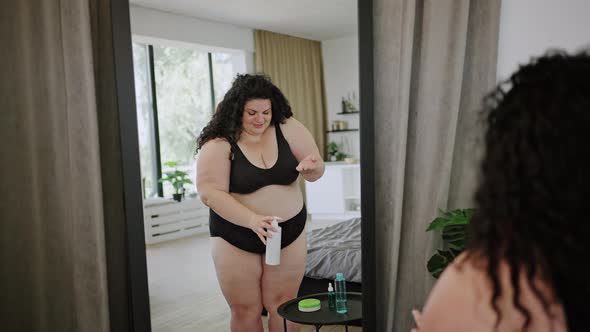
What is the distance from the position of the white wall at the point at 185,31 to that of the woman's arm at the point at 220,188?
32cm

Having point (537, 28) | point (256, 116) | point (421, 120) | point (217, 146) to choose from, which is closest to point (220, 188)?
point (217, 146)

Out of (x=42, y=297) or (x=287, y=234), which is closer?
(x=287, y=234)

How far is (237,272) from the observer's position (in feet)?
6.57

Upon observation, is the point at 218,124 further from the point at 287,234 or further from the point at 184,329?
the point at 184,329

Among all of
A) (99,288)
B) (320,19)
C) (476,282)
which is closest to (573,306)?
(476,282)

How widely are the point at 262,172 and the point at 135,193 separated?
0.52m

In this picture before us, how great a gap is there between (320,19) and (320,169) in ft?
1.65

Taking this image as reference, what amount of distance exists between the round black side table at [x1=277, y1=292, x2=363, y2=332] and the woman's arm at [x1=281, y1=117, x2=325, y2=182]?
1.40 feet

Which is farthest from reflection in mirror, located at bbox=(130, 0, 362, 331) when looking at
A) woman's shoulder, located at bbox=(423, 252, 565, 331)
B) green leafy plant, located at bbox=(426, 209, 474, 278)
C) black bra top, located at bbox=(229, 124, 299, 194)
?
woman's shoulder, located at bbox=(423, 252, 565, 331)

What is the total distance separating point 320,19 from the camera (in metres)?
1.88

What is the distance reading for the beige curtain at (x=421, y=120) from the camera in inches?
67.9

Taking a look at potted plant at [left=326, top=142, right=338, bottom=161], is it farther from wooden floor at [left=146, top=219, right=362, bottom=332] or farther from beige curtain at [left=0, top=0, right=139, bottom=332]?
beige curtain at [left=0, top=0, right=139, bottom=332]

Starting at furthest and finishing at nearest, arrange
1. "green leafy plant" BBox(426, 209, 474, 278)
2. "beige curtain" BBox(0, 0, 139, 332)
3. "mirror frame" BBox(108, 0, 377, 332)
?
"beige curtain" BBox(0, 0, 139, 332)
"mirror frame" BBox(108, 0, 377, 332)
"green leafy plant" BBox(426, 209, 474, 278)

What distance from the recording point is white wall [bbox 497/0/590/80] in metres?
→ 1.64
